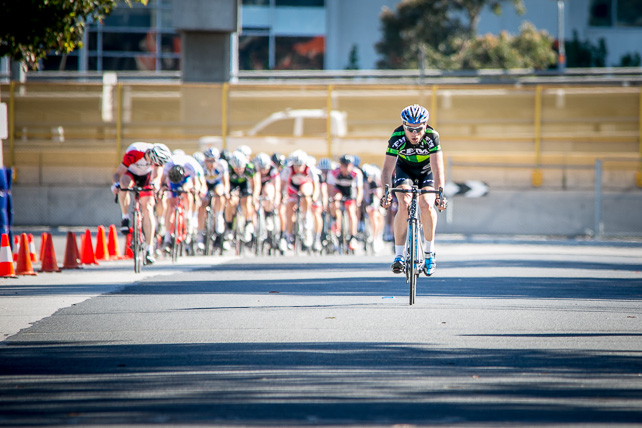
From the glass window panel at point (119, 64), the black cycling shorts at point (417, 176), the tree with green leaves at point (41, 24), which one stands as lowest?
the black cycling shorts at point (417, 176)

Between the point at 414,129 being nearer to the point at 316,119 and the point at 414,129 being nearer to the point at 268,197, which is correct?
the point at 268,197

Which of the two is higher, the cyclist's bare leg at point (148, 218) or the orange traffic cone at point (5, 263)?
the cyclist's bare leg at point (148, 218)

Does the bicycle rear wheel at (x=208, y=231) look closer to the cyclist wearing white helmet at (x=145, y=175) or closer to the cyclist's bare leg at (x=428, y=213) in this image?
the cyclist wearing white helmet at (x=145, y=175)

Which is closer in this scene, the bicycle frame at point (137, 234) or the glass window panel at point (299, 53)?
the bicycle frame at point (137, 234)

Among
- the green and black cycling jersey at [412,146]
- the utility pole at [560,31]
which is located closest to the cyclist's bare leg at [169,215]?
the green and black cycling jersey at [412,146]

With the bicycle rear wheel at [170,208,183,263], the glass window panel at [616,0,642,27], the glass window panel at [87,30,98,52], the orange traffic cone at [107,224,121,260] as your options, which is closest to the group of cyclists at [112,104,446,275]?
the bicycle rear wheel at [170,208,183,263]

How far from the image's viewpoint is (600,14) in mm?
54094

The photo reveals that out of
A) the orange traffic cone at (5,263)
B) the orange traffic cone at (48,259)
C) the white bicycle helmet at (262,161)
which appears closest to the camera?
the orange traffic cone at (5,263)

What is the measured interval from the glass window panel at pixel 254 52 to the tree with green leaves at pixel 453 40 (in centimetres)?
497

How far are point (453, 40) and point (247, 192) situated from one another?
30.2 meters

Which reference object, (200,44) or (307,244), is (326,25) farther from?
(307,244)

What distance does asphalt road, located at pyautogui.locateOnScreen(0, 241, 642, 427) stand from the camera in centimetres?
658

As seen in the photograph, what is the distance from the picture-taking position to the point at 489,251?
20.9m

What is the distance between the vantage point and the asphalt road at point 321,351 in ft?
21.6
